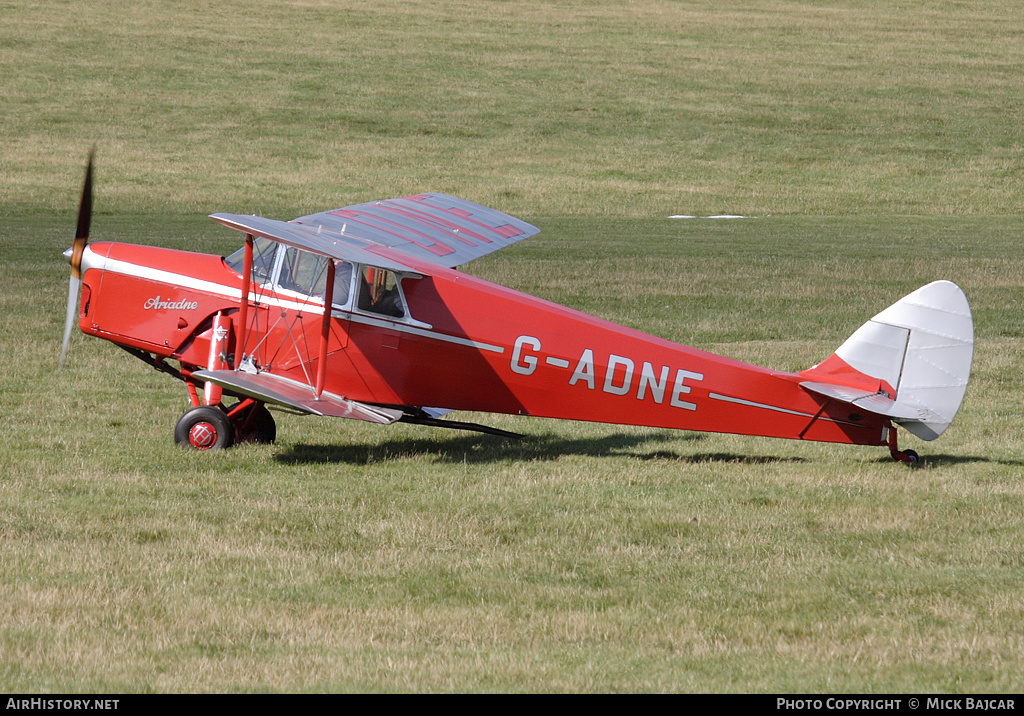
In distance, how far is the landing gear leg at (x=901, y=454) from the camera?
10344mm

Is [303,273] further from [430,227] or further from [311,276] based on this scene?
[430,227]

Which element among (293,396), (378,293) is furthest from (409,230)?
(293,396)

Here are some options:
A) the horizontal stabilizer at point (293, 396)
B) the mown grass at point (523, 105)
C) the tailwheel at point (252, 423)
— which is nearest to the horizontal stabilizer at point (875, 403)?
the horizontal stabilizer at point (293, 396)

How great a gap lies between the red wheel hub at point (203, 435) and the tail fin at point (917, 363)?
17.7 ft

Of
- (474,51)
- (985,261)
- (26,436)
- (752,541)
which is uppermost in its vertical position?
(474,51)

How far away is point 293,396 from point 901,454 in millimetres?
5442

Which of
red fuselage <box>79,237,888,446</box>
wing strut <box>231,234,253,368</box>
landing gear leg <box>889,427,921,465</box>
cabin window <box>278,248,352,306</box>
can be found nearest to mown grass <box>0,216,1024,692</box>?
landing gear leg <box>889,427,921,465</box>

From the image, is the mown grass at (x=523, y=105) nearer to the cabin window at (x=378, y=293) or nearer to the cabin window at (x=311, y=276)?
the cabin window at (x=311, y=276)

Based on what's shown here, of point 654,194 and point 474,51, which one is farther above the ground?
point 474,51

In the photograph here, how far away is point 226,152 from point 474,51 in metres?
17.0

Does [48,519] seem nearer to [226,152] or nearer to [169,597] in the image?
[169,597]
